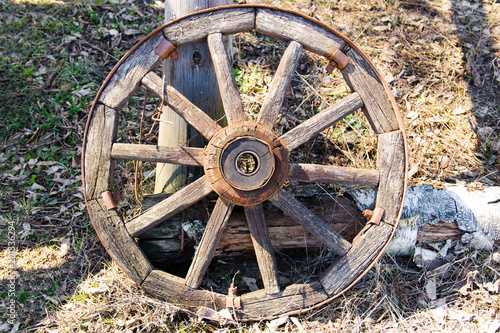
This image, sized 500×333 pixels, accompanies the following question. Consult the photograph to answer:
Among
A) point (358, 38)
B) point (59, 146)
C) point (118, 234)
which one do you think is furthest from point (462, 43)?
point (59, 146)

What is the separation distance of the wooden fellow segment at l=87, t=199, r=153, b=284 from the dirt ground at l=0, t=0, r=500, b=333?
1.07 ft

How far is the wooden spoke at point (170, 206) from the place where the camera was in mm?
2332

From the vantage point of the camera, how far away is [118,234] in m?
2.33

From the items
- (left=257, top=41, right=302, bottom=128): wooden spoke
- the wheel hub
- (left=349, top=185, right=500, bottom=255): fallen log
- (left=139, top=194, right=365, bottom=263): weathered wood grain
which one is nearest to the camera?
the wheel hub

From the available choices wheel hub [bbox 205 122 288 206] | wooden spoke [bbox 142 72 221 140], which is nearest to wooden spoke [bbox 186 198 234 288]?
wheel hub [bbox 205 122 288 206]

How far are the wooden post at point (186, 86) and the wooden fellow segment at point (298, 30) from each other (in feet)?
1.57

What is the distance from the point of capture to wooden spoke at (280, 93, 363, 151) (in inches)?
92.0

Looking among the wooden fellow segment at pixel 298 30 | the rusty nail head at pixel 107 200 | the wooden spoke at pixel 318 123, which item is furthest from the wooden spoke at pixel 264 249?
the wooden fellow segment at pixel 298 30

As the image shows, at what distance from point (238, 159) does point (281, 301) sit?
40.9 inches

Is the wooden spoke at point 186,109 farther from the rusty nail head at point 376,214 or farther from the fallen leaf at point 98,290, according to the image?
the fallen leaf at point 98,290

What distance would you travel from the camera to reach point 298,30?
7.77 ft

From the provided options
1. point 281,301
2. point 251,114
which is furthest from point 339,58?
point 281,301

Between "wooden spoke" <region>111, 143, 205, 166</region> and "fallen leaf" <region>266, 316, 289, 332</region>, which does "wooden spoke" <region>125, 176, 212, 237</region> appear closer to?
"wooden spoke" <region>111, 143, 205, 166</region>

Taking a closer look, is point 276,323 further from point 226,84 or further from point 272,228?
point 226,84
